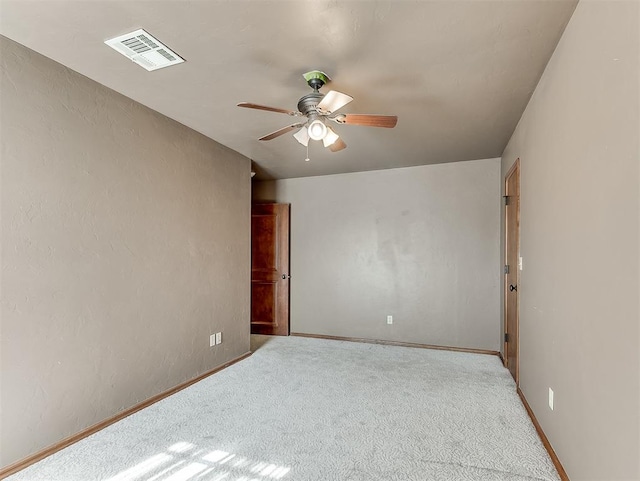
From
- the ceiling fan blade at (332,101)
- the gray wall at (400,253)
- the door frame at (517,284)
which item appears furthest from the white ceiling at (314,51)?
the gray wall at (400,253)

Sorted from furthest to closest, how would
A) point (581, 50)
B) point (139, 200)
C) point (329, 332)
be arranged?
point (329, 332)
point (139, 200)
point (581, 50)

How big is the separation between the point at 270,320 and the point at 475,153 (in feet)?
12.1

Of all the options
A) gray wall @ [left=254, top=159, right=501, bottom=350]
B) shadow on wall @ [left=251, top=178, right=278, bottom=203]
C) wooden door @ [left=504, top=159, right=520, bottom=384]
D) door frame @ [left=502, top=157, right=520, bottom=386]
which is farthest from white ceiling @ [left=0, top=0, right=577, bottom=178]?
shadow on wall @ [left=251, top=178, right=278, bottom=203]

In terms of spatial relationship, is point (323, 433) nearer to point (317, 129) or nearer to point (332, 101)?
point (317, 129)

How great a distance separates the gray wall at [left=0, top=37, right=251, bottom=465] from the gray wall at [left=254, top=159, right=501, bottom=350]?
6.14ft

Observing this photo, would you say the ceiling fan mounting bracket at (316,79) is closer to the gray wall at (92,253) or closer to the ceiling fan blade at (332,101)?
the ceiling fan blade at (332,101)

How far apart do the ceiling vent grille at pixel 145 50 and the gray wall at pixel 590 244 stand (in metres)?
2.15

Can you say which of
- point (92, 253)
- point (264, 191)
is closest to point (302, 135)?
point (92, 253)

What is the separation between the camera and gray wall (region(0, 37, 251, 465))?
2070 millimetres

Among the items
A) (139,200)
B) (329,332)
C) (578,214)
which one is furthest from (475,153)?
(139,200)

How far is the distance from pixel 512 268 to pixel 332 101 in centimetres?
259

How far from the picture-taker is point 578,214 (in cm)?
169

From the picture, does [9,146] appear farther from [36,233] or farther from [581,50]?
[581,50]

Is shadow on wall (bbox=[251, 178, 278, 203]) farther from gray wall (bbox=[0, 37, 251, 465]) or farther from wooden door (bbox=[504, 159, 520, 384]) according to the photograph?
wooden door (bbox=[504, 159, 520, 384])
